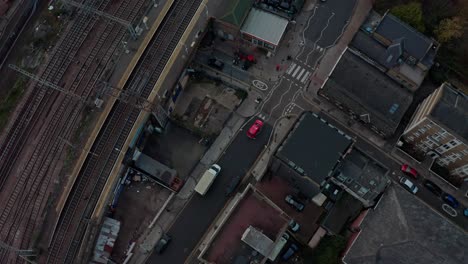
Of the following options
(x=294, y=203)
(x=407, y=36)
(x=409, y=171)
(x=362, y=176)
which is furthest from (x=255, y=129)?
(x=407, y=36)

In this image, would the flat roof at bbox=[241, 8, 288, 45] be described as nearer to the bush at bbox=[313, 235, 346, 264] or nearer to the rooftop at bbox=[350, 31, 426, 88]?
the rooftop at bbox=[350, 31, 426, 88]

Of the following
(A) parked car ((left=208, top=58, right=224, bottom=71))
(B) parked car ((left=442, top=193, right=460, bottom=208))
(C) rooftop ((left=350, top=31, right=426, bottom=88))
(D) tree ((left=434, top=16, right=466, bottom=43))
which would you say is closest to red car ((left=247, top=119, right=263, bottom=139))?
(A) parked car ((left=208, top=58, right=224, bottom=71))

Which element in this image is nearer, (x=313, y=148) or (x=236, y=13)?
(x=313, y=148)

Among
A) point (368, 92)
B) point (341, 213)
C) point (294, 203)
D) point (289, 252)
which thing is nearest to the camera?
point (289, 252)

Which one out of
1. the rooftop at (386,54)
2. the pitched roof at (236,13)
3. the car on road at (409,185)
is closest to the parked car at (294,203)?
the car on road at (409,185)

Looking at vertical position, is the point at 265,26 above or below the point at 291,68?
above

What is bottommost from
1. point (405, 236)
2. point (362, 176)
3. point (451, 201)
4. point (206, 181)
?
point (206, 181)

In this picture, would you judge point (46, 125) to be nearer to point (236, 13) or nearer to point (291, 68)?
point (236, 13)
